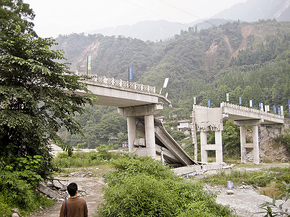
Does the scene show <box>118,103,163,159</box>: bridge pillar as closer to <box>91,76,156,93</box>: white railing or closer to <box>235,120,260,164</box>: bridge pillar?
<box>91,76,156,93</box>: white railing

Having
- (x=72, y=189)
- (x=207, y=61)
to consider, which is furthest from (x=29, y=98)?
(x=207, y=61)

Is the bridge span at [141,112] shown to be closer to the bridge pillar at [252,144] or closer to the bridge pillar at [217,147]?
the bridge pillar at [217,147]

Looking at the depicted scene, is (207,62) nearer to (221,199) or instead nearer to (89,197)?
(221,199)

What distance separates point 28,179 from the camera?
814 centimetres

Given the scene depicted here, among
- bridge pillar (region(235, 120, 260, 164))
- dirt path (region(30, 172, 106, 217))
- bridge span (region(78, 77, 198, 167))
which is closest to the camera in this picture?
dirt path (region(30, 172, 106, 217))

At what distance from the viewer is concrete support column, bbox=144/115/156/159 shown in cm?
2338

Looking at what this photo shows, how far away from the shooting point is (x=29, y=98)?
864 centimetres

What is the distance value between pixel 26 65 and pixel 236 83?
79320 mm

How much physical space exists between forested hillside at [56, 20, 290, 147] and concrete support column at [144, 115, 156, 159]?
49.3 metres

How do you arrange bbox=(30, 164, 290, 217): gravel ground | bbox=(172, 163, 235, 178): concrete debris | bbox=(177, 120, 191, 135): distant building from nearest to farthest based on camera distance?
bbox=(30, 164, 290, 217): gravel ground
bbox=(172, 163, 235, 178): concrete debris
bbox=(177, 120, 191, 135): distant building

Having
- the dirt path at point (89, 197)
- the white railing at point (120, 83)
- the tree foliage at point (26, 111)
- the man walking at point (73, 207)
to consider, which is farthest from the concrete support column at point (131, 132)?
the man walking at point (73, 207)

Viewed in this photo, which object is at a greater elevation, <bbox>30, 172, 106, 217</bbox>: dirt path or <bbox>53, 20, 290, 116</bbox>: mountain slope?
<bbox>53, 20, 290, 116</bbox>: mountain slope

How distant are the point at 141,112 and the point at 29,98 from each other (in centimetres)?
1651

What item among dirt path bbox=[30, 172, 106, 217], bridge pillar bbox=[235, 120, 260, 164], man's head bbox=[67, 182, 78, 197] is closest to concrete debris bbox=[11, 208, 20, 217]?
dirt path bbox=[30, 172, 106, 217]
